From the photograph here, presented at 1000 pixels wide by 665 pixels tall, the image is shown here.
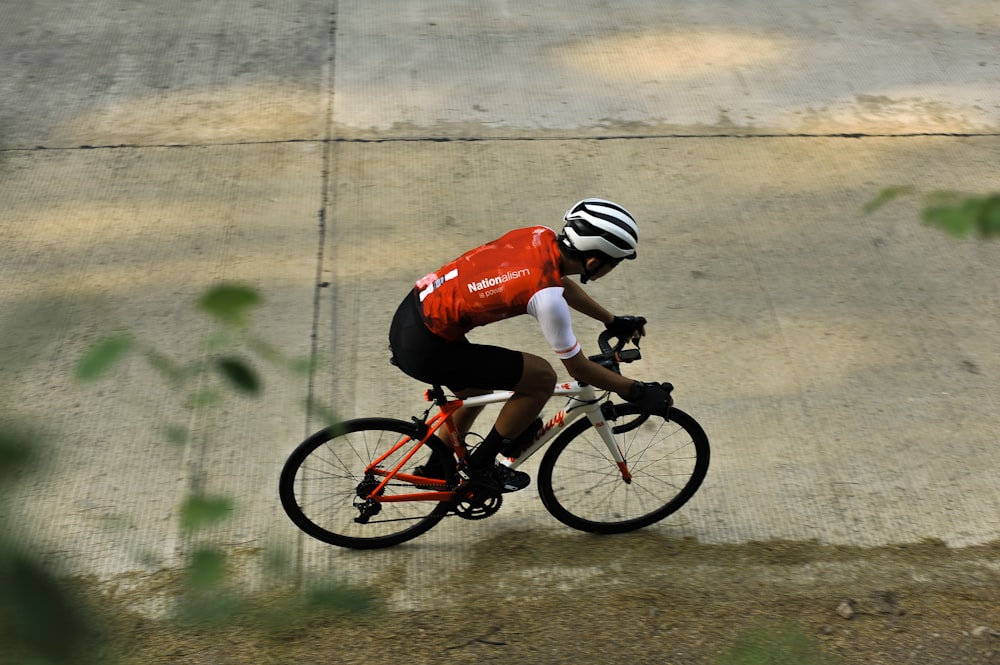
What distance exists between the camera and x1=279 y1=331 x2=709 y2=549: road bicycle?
367cm

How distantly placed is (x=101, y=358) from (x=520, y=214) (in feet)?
15.5

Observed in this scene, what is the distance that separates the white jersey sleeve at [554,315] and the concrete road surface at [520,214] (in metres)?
1.11

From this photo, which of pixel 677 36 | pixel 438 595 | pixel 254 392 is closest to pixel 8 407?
pixel 254 392

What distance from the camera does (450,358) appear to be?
344 centimetres

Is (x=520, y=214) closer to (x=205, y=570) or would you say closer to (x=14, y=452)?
(x=205, y=570)

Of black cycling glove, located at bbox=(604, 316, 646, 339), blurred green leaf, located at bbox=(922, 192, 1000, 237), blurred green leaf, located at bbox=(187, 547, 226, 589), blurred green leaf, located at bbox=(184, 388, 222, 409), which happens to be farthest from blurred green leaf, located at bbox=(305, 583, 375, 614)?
black cycling glove, located at bbox=(604, 316, 646, 339)

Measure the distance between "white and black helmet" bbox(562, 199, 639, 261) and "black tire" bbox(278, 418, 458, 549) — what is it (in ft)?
3.74

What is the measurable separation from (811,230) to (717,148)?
41.2 inches

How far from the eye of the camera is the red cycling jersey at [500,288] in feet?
10.5

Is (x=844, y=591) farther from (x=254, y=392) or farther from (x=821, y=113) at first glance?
(x=821, y=113)

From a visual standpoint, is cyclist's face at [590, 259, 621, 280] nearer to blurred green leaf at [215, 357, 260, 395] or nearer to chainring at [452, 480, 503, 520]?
chainring at [452, 480, 503, 520]

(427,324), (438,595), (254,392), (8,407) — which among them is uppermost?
(254,392)

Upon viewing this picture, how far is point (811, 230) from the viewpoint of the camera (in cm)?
581

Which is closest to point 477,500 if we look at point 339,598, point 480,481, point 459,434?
point 480,481
